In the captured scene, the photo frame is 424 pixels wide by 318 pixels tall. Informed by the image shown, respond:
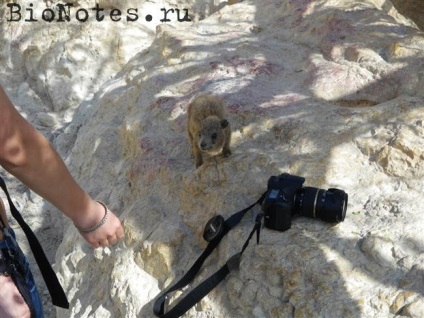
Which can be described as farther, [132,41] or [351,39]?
[132,41]

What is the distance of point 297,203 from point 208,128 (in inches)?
47.2

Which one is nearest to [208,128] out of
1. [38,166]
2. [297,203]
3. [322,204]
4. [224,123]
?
[224,123]

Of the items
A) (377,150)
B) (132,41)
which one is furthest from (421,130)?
(132,41)

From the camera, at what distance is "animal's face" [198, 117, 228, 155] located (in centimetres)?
402

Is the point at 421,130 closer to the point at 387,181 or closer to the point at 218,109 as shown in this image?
the point at 387,181

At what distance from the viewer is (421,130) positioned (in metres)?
3.69

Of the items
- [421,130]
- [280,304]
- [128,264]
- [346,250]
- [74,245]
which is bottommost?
[74,245]

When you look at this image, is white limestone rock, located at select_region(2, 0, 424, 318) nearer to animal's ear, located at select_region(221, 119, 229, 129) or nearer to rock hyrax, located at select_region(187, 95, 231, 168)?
rock hyrax, located at select_region(187, 95, 231, 168)

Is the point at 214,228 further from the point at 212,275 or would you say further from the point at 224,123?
the point at 224,123

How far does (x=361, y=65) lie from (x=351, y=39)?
502mm

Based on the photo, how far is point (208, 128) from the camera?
4188 millimetres

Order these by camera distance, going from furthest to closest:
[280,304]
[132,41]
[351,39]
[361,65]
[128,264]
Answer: [132,41], [351,39], [361,65], [128,264], [280,304]

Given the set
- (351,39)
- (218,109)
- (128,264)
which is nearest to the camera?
(128,264)

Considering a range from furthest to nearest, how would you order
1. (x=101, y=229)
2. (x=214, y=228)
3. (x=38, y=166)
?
(x=214, y=228) < (x=101, y=229) < (x=38, y=166)
